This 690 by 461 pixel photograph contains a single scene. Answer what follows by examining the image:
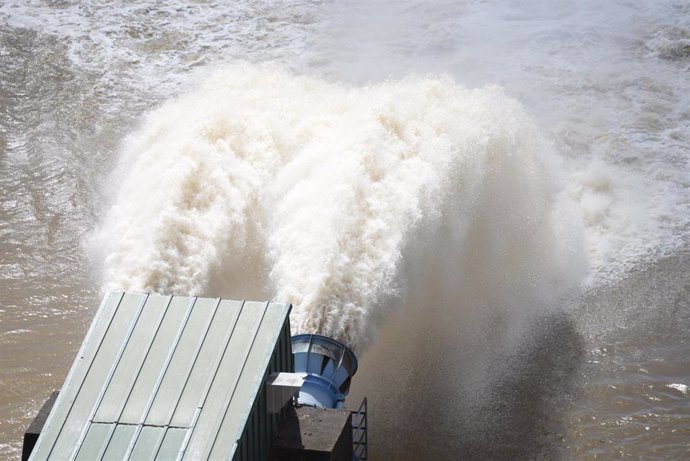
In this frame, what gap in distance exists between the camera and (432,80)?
1866cm

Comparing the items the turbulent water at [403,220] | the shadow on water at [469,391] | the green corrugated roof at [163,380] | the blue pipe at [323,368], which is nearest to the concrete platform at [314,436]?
the blue pipe at [323,368]

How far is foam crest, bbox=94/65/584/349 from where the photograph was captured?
1323cm

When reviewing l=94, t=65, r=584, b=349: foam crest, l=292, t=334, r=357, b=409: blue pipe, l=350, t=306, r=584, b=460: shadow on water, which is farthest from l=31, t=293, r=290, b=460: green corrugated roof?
l=350, t=306, r=584, b=460: shadow on water

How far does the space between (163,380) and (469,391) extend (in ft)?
19.6

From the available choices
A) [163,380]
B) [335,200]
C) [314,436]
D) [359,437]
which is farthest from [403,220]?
→ [163,380]

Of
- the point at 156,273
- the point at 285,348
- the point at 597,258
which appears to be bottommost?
the point at 597,258

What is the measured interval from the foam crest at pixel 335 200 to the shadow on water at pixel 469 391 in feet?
3.45

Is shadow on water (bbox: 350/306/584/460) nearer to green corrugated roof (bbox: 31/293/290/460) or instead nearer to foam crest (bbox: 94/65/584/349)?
foam crest (bbox: 94/65/584/349)

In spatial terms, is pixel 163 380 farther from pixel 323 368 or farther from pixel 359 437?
pixel 359 437

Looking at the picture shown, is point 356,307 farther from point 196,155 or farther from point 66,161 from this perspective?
point 66,161

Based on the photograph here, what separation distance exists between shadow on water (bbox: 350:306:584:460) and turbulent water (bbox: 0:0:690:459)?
1.3 inches

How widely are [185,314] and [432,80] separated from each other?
10.6 meters

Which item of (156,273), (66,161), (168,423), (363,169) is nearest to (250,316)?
(168,423)

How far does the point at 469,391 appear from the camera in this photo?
13.6m
